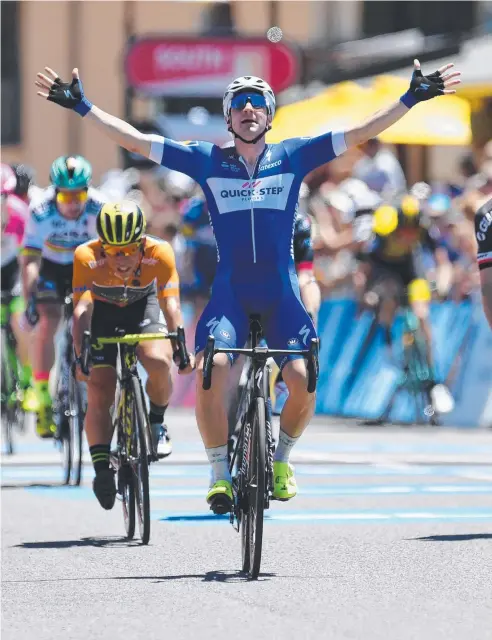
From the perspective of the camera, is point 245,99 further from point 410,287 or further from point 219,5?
point 219,5

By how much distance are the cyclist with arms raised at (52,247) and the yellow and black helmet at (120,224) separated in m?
2.56

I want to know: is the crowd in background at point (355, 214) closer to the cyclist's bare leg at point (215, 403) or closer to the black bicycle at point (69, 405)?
the black bicycle at point (69, 405)

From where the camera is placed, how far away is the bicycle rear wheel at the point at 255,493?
30.0ft

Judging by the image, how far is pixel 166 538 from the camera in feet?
35.9

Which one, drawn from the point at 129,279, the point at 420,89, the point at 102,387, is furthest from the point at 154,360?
the point at 420,89

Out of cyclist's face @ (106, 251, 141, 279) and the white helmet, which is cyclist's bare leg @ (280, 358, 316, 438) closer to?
the white helmet

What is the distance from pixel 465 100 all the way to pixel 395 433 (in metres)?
5.90

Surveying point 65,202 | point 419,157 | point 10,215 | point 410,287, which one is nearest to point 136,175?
point 419,157

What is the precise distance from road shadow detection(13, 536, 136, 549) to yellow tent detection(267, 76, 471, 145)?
1222cm

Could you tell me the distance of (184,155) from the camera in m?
9.97

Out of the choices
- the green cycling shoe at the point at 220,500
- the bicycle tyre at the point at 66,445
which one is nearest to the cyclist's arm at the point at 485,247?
the green cycling shoe at the point at 220,500

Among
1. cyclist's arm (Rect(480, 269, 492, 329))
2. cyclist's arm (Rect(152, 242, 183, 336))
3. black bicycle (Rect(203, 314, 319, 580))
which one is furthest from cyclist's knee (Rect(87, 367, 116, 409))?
cyclist's arm (Rect(480, 269, 492, 329))

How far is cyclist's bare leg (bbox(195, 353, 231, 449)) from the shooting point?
9695 millimetres

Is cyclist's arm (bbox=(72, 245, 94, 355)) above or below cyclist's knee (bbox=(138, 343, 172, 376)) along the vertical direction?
above
